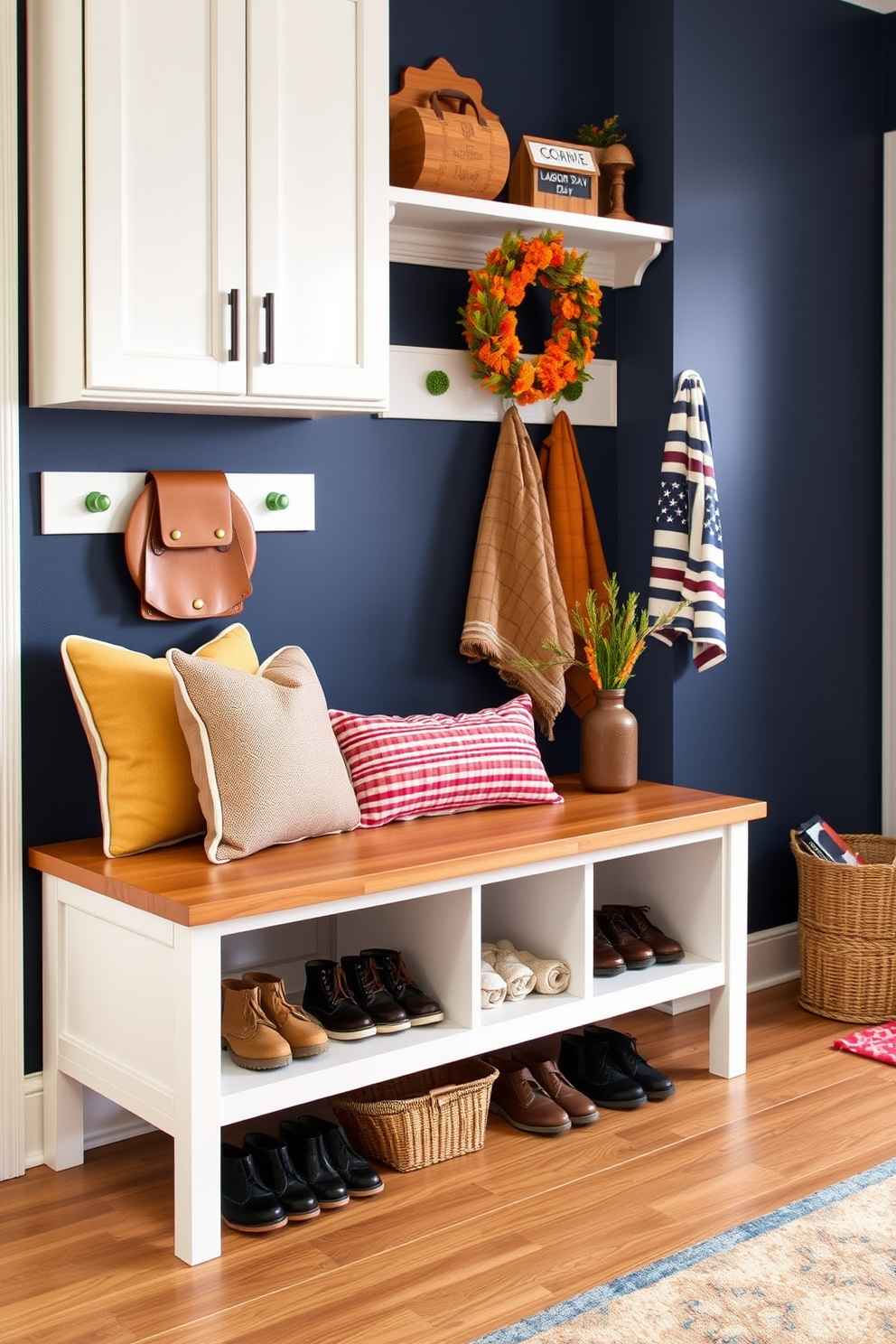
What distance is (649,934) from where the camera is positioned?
3102 millimetres

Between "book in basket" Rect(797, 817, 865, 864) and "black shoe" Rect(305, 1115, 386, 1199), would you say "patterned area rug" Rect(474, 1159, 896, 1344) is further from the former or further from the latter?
"book in basket" Rect(797, 817, 865, 864)

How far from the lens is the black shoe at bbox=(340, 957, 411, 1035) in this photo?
2.56m

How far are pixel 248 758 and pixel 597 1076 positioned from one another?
108cm

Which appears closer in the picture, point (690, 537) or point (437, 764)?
point (437, 764)

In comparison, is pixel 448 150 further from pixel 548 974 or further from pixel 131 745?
pixel 548 974

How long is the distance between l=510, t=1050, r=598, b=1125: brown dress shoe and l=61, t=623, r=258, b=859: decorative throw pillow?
2.99 ft

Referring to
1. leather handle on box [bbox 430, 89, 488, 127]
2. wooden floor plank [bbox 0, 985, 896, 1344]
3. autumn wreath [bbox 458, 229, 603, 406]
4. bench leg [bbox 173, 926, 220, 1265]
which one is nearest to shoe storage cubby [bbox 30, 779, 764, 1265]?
bench leg [bbox 173, 926, 220, 1265]

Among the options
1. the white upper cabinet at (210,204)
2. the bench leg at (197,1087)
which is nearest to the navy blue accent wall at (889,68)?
the white upper cabinet at (210,204)

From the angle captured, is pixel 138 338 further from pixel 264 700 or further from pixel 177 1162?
pixel 177 1162

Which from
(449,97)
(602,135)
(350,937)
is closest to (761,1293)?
(350,937)

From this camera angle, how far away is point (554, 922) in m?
2.86

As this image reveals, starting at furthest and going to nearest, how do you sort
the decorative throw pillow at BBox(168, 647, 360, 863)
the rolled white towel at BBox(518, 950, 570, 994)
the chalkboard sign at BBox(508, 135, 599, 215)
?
the chalkboard sign at BBox(508, 135, 599, 215) < the rolled white towel at BBox(518, 950, 570, 994) < the decorative throw pillow at BBox(168, 647, 360, 863)

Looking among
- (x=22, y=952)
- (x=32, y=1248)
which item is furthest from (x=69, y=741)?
(x=32, y=1248)

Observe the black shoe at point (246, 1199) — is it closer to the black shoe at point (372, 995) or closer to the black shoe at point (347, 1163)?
the black shoe at point (347, 1163)
